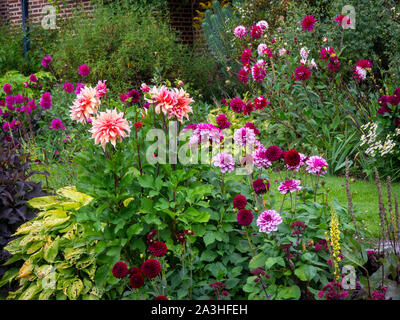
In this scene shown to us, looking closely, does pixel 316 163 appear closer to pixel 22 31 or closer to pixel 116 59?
pixel 116 59

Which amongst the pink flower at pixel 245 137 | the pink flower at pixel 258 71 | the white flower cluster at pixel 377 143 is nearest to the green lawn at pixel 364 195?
the white flower cluster at pixel 377 143

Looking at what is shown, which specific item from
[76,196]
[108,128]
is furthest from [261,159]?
[76,196]

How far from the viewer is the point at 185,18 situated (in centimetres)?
1052

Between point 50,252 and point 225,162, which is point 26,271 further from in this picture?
point 225,162

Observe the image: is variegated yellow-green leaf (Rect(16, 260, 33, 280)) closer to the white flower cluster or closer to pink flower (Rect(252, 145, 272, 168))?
pink flower (Rect(252, 145, 272, 168))

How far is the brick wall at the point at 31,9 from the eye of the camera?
36.4 ft

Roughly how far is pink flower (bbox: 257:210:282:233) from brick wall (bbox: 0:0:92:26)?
9597mm

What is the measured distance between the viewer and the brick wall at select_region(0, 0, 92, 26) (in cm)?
1111

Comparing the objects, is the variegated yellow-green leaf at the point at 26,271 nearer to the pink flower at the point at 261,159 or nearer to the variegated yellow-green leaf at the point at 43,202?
the variegated yellow-green leaf at the point at 43,202

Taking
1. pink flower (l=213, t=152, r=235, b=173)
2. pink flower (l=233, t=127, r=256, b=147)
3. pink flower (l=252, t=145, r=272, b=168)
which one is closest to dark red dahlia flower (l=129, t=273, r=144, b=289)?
pink flower (l=213, t=152, r=235, b=173)

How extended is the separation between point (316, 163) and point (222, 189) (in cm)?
53

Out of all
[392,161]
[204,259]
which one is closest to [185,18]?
[392,161]

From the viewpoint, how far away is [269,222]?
2.19m

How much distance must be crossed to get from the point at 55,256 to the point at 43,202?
555mm
